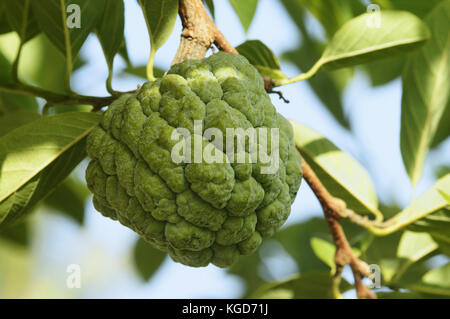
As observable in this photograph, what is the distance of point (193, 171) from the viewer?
1.07 metres

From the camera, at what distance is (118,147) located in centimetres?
118

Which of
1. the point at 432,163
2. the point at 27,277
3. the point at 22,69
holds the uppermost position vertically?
the point at 22,69

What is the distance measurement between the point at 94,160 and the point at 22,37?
0.62 meters

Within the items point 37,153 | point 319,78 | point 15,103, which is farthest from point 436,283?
point 15,103

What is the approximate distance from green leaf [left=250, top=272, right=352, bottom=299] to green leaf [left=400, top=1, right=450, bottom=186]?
0.51m

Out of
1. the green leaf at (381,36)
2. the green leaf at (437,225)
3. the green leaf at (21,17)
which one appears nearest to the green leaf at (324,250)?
the green leaf at (437,225)

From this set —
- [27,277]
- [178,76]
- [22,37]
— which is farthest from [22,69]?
[27,277]

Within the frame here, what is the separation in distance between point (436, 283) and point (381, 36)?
40.5 inches

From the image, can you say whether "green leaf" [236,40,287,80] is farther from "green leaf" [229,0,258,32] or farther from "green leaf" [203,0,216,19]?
"green leaf" [203,0,216,19]

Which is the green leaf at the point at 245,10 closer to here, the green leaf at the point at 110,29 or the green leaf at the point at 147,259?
the green leaf at the point at 110,29

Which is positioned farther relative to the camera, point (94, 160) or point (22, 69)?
point (22, 69)

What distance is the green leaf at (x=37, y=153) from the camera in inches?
50.6
